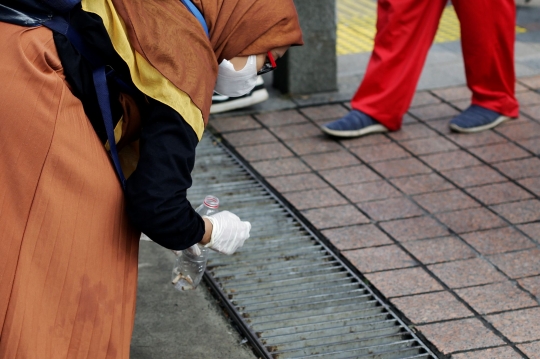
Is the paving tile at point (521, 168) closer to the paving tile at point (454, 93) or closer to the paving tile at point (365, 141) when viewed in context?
the paving tile at point (365, 141)

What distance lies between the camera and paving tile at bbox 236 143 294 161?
4520 mm

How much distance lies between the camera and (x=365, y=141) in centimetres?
472

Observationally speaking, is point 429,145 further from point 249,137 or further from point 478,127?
point 249,137

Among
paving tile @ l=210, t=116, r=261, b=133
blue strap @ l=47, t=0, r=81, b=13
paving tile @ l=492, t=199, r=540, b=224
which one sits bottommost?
paving tile @ l=210, t=116, r=261, b=133

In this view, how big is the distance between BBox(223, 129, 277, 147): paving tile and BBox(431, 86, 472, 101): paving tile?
4.12 feet

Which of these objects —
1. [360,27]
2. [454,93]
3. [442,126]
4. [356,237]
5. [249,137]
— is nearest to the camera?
[356,237]

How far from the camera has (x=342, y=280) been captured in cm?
337

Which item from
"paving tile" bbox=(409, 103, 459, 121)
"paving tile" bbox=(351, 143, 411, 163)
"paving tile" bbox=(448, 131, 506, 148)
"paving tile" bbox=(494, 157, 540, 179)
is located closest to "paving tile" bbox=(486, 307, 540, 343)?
"paving tile" bbox=(494, 157, 540, 179)

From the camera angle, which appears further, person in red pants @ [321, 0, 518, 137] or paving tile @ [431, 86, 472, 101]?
paving tile @ [431, 86, 472, 101]

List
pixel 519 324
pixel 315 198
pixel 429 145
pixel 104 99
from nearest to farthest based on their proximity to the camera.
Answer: pixel 104 99 < pixel 519 324 < pixel 315 198 < pixel 429 145

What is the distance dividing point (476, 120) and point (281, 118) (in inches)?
43.8

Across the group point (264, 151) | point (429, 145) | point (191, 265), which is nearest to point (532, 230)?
point (429, 145)

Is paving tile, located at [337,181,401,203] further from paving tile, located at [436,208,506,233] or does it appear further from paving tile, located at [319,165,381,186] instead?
paving tile, located at [436,208,506,233]

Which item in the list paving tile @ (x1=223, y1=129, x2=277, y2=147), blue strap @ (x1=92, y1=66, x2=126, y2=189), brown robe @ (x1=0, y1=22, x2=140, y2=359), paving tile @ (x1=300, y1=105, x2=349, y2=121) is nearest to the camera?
brown robe @ (x1=0, y1=22, x2=140, y2=359)
